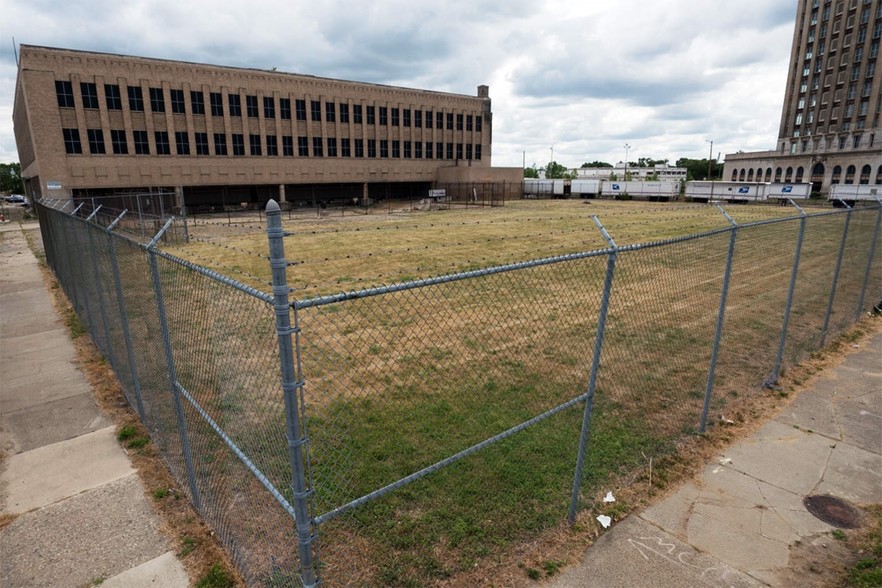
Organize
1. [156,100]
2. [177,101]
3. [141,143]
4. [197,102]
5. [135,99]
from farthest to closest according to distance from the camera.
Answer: [197,102] < [177,101] < [141,143] < [156,100] < [135,99]

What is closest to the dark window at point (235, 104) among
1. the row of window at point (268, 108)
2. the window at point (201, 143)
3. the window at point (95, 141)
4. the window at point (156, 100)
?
the row of window at point (268, 108)

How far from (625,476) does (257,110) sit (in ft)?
167

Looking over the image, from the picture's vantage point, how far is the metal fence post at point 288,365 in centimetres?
220

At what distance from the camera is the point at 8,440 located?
18.2 ft

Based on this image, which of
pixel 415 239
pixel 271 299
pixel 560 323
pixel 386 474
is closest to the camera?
pixel 271 299

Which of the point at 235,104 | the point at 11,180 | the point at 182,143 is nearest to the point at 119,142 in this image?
the point at 182,143

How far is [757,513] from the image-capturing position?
14.3ft

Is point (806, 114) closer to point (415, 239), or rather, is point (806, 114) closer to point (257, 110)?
point (257, 110)

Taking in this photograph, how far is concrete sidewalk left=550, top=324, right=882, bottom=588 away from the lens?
3688 mm

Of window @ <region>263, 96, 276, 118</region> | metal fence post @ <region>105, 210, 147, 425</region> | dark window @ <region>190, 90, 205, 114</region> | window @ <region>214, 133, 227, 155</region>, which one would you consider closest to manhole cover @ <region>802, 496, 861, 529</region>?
metal fence post @ <region>105, 210, 147, 425</region>

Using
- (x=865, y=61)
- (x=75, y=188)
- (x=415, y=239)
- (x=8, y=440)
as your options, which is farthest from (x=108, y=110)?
(x=865, y=61)

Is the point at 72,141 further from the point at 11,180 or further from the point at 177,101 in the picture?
the point at 11,180

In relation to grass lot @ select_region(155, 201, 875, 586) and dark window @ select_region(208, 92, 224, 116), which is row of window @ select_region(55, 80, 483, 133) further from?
grass lot @ select_region(155, 201, 875, 586)

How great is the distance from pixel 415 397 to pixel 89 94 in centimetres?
4556
